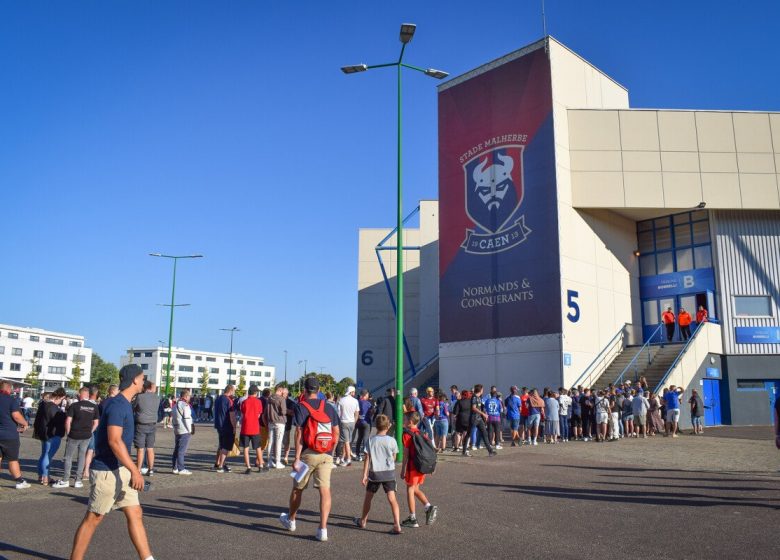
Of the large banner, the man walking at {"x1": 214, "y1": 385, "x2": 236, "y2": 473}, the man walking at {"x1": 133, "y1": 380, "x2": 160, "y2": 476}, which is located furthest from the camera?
the large banner

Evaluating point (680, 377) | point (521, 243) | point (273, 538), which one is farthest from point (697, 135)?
point (273, 538)

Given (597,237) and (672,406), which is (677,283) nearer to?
(597,237)

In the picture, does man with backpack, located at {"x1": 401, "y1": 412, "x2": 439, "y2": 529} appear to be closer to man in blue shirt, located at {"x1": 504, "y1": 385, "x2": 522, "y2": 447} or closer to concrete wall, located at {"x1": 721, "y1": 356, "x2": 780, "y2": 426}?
man in blue shirt, located at {"x1": 504, "y1": 385, "x2": 522, "y2": 447}

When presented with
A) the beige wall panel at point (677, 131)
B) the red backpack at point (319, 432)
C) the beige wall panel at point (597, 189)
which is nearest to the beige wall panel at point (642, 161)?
the beige wall panel at point (677, 131)

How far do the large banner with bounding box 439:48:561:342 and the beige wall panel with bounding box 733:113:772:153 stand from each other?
927 cm

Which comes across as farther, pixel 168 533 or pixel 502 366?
pixel 502 366

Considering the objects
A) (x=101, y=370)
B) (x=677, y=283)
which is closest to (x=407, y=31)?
(x=677, y=283)

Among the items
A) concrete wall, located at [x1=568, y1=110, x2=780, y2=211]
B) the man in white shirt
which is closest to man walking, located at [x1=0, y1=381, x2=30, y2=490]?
the man in white shirt

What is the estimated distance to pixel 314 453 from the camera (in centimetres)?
738

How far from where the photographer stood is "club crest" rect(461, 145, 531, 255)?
2816cm

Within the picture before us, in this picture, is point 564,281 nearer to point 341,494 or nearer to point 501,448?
point 501,448

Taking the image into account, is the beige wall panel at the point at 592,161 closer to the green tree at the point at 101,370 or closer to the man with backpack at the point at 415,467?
the man with backpack at the point at 415,467

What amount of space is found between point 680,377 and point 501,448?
10352 mm

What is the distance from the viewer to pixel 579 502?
9312 mm
